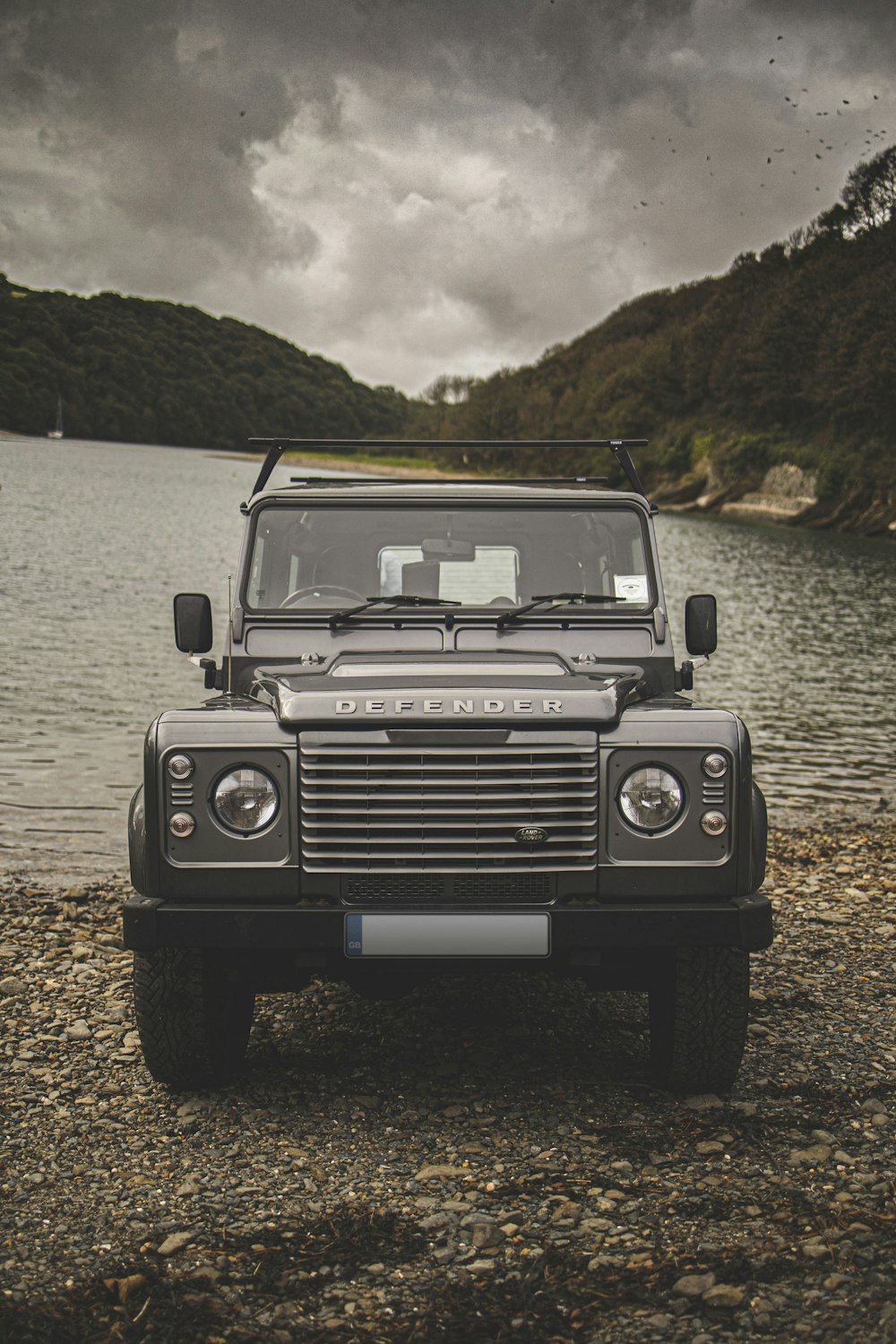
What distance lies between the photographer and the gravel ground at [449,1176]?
3.14 m

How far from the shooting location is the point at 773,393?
94000 millimetres

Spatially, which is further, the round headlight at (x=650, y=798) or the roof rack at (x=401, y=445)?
the roof rack at (x=401, y=445)

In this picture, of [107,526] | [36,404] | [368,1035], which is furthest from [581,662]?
[36,404]

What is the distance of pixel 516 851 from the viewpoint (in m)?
4.04

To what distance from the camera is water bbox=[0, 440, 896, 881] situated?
11.6 metres

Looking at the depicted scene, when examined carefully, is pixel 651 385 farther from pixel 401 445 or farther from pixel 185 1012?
pixel 185 1012

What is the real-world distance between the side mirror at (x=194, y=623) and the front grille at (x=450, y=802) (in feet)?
4.97

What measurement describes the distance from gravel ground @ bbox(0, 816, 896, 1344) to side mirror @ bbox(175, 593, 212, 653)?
1626 millimetres

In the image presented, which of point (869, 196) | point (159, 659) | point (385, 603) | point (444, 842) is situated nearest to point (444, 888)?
point (444, 842)

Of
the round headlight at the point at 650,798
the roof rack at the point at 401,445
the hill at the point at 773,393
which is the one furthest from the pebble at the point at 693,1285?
the hill at the point at 773,393

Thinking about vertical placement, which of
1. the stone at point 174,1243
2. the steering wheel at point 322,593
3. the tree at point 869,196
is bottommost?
the stone at point 174,1243

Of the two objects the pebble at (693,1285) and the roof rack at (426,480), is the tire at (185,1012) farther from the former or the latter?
the roof rack at (426,480)

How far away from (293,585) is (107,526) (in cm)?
4283

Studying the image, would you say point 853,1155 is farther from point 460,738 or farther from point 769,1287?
point 460,738
